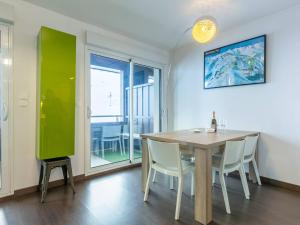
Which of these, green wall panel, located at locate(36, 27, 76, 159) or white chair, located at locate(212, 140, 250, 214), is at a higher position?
green wall panel, located at locate(36, 27, 76, 159)

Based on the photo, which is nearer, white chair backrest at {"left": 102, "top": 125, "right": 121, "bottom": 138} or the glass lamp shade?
the glass lamp shade

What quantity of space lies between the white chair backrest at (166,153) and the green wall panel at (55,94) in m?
1.23

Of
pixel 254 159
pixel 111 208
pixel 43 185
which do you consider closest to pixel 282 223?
pixel 254 159

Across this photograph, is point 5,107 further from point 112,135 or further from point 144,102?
point 144,102

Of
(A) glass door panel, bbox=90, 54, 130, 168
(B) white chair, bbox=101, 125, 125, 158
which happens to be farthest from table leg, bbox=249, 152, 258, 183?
(B) white chair, bbox=101, 125, 125, 158

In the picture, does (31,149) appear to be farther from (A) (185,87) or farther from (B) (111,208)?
(A) (185,87)

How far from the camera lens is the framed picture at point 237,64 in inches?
115

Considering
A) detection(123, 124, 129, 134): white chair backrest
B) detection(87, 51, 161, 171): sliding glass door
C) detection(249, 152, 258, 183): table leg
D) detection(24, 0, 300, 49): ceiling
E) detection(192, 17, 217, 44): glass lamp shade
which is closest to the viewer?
detection(192, 17, 217, 44): glass lamp shade

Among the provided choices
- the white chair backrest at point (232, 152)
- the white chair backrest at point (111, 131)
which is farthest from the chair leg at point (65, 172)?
the white chair backrest at point (232, 152)

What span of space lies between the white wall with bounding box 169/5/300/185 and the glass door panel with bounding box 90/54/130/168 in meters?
1.71

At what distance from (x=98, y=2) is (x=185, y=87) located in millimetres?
2297

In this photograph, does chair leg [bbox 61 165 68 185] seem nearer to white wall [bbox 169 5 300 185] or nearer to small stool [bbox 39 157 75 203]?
small stool [bbox 39 157 75 203]

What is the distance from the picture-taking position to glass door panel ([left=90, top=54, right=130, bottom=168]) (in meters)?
3.33

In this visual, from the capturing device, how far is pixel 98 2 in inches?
100.0
